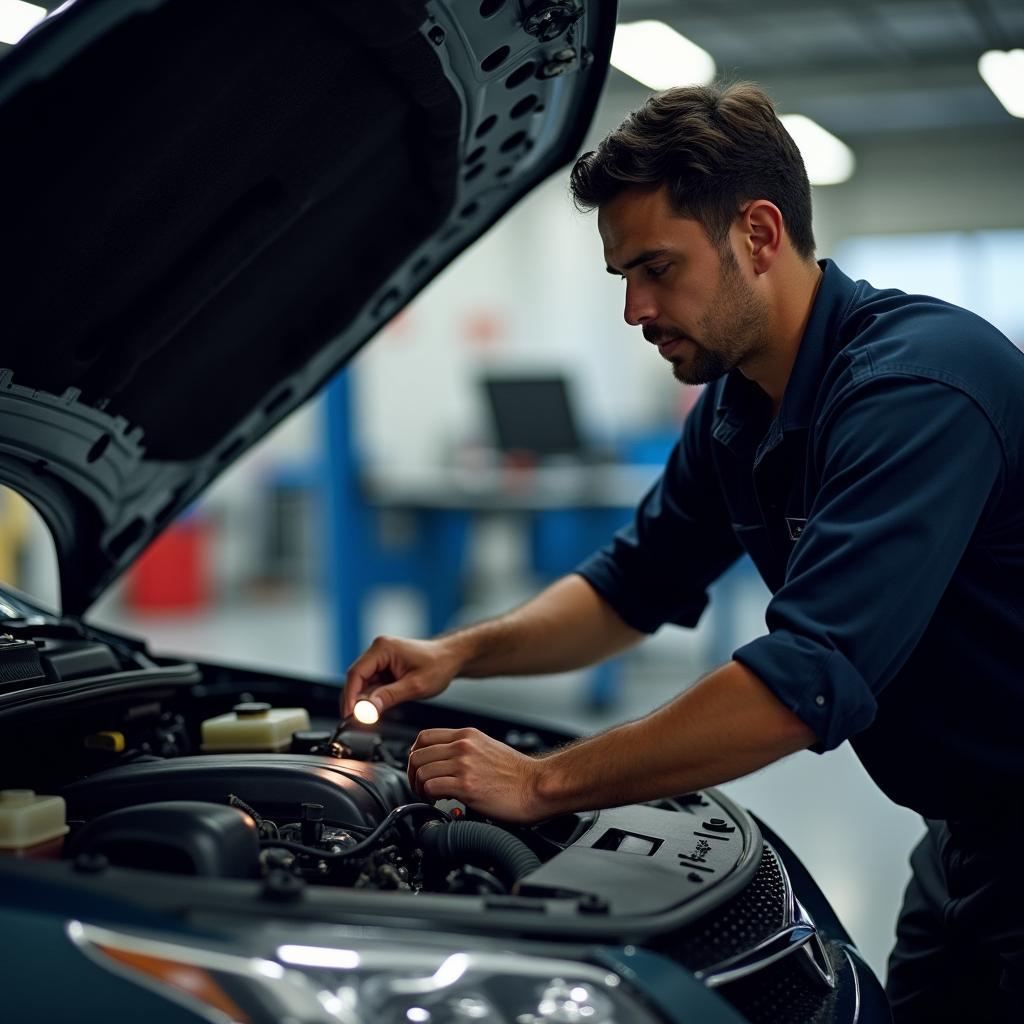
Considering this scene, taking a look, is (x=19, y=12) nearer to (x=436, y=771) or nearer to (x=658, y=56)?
(x=658, y=56)

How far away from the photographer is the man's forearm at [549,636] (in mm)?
1897

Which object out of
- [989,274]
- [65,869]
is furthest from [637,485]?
[989,274]

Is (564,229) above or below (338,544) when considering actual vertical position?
above

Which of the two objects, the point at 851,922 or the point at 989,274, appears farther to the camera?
the point at 989,274

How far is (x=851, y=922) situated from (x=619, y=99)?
7204 millimetres

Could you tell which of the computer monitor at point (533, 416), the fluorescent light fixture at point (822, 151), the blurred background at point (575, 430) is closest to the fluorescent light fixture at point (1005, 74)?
the blurred background at point (575, 430)

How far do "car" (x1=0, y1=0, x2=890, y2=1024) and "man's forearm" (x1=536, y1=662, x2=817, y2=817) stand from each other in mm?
85

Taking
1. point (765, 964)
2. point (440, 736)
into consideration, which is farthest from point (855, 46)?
point (765, 964)

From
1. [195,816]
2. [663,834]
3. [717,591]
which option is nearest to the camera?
[195,816]

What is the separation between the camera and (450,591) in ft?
19.7

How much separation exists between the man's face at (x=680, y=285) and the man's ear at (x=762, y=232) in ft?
0.10

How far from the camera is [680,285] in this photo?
1470 mm

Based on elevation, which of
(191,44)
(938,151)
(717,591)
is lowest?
(717,591)

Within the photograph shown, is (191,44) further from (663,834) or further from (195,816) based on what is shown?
(663,834)
